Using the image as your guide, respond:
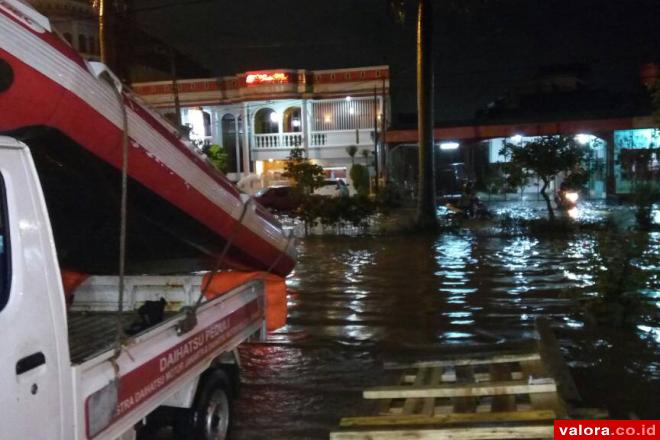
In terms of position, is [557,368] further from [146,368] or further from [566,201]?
[566,201]

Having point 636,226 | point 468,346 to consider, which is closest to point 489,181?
point 636,226

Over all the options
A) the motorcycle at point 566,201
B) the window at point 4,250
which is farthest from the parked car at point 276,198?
the window at point 4,250

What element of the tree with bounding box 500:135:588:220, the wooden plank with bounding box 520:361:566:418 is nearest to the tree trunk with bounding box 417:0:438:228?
the tree with bounding box 500:135:588:220

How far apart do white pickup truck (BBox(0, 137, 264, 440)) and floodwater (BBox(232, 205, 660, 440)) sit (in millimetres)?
1391

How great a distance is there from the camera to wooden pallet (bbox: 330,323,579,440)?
3.35 metres

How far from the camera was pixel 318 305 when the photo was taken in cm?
1064

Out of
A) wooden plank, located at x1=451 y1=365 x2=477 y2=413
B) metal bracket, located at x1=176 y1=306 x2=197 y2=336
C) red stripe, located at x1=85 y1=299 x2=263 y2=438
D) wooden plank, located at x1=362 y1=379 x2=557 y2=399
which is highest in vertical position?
metal bracket, located at x1=176 y1=306 x2=197 y2=336

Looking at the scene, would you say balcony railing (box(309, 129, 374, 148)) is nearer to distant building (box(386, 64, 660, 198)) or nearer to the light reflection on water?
distant building (box(386, 64, 660, 198))

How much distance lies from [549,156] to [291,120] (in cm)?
2211

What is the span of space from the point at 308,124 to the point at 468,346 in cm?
3101

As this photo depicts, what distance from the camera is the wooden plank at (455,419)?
136 inches

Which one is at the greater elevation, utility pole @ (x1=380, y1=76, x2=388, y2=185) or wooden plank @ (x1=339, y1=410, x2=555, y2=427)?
utility pole @ (x1=380, y1=76, x2=388, y2=185)

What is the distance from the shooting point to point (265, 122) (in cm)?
4019

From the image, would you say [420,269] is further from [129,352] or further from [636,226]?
[129,352]
